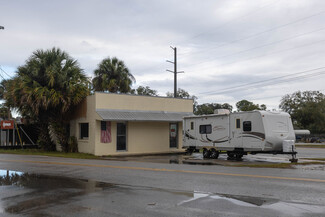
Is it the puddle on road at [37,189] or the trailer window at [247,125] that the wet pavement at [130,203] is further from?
the trailer window at [247,125]

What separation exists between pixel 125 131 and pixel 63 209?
1674 cm

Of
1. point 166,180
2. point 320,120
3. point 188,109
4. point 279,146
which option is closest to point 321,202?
point 166,180

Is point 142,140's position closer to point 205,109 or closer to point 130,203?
point 130,203

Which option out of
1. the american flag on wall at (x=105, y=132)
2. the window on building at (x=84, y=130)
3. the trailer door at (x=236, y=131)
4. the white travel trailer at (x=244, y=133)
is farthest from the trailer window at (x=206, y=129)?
the window on building at (x=84, y=130)

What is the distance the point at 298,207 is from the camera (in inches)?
270

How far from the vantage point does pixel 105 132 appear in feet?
74.4

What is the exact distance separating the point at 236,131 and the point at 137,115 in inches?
300

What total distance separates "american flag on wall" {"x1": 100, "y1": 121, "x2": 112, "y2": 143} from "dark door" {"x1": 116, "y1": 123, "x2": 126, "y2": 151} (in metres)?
0.75

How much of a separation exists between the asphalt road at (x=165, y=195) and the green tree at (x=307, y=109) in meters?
57.6

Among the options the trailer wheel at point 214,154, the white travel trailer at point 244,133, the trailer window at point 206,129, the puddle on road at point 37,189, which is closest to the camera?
the puddle on road at point 37,189

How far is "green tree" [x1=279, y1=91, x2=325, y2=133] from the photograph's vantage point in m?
63.6

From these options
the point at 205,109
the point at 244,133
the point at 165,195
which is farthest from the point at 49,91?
the point at 205,109

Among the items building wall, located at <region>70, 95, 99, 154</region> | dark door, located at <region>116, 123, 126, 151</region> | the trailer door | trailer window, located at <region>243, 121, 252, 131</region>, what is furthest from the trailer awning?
trailer window, located at <region>243, 121, 252, 131</region>

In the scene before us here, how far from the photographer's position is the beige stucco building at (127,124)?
2248 centimetres
